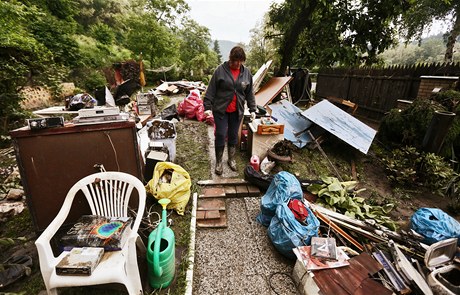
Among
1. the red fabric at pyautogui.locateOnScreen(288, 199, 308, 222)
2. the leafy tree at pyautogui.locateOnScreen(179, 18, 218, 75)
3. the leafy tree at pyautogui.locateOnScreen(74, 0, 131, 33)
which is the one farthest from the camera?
the leafy tree at pyautogui.locateOnScreen(179, 18, 218, 75)

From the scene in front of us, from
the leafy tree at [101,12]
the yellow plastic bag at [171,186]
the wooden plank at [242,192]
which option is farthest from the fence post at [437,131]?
the leafy tree at [101,12]

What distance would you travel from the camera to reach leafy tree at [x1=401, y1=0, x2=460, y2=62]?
15.1 meters

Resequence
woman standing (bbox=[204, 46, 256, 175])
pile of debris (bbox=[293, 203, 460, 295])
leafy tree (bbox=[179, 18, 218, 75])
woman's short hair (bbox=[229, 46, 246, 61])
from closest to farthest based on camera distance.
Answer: pile of debris (bbox=[293, 203, 460, 295])
woman's short hair (bbox=[229, 46, 246, 61])
woman standing (bbox=[204, 46, 256, 175])
leafy tree (bbox=[179, 18, 218, 75])

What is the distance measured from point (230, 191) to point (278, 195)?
0.94 m

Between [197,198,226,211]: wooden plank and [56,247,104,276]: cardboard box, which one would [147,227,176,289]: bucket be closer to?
[56,247,104,276]: cardboard box

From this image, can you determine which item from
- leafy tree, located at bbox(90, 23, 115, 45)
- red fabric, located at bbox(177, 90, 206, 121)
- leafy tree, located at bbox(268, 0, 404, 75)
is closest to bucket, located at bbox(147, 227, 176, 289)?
red fabric, located at bbox(177, 90, 206, 121)

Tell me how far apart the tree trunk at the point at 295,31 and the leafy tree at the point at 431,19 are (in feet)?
48.6

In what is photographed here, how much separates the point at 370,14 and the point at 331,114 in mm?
2457

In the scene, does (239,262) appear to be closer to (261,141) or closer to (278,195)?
(278,195)

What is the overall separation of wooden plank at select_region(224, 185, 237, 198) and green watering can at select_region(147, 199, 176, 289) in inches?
56.5

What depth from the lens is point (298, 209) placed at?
241 cm

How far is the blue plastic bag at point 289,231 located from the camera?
2.18 meters

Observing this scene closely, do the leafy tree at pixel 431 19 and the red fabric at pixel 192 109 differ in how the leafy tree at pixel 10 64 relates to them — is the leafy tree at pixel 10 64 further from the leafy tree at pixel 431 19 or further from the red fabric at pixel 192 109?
the leafy tree at pixel 431 19

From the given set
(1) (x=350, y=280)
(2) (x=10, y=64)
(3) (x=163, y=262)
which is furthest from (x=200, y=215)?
(2) (x=10, y=64)
